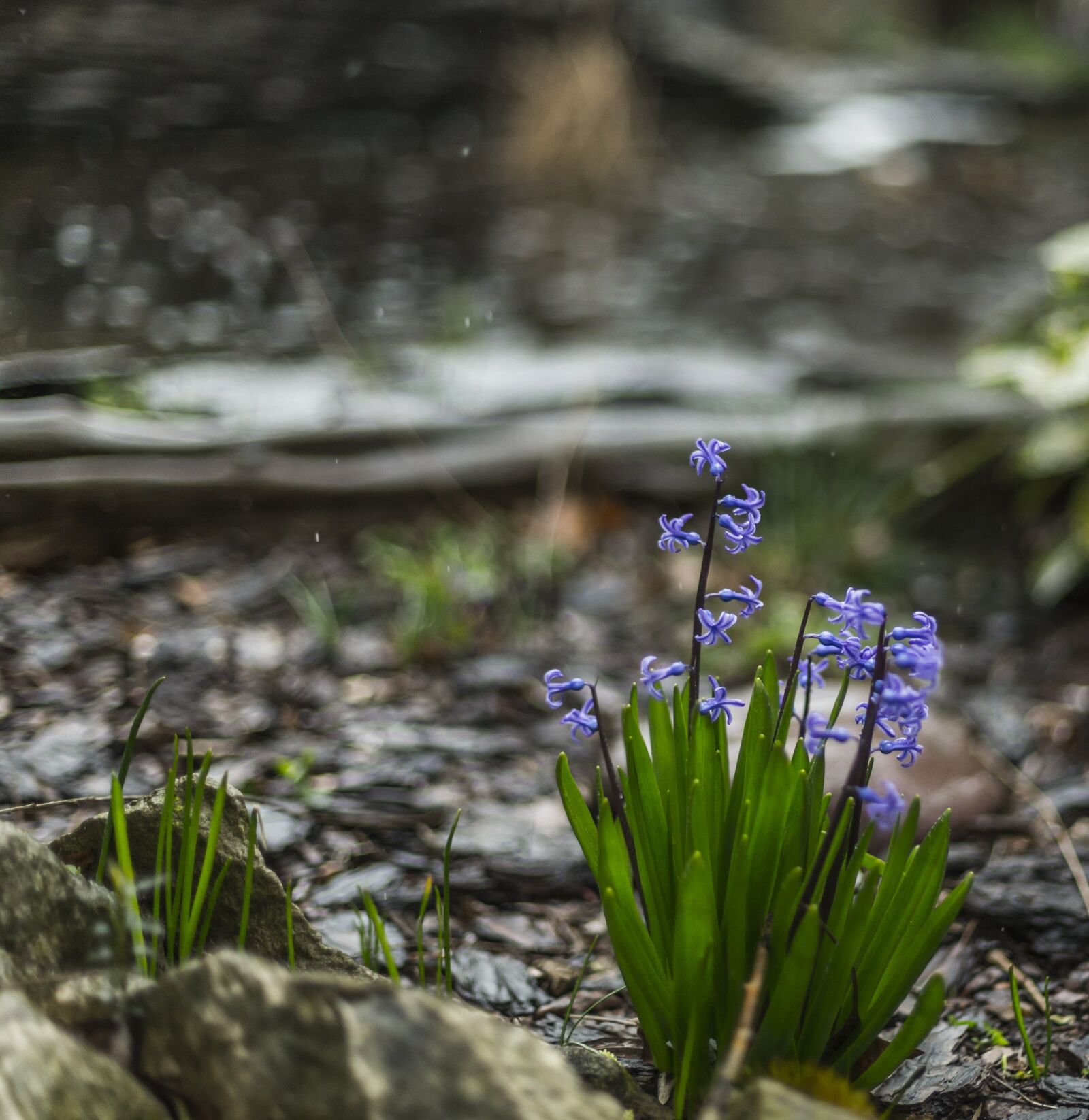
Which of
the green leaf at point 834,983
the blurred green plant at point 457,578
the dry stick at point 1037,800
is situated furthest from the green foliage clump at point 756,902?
the blurred green plant at point 457,578

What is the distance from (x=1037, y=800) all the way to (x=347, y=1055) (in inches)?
77.5

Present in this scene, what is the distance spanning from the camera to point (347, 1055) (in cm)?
92

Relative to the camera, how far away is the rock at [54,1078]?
0.91 meters

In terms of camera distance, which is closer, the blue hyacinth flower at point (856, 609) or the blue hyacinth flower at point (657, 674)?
the blue hyacinth flower at point (856, 609)

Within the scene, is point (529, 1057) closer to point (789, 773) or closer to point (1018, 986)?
point (789, 773)

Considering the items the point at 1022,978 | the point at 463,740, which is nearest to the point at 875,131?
the point at 463,740

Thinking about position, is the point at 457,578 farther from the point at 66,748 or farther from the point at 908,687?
the point at 908,687

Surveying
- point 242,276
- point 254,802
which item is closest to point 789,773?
point 254,802

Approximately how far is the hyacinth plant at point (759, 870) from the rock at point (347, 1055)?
230mm

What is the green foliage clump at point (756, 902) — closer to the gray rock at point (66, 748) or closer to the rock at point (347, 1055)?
the rock at point (347, 1055)

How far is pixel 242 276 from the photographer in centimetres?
484

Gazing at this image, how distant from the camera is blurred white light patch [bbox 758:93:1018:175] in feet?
30.3

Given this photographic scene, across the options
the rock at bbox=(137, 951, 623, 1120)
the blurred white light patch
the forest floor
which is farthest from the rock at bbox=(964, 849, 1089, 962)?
the blurred white light patch

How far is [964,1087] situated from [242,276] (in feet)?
14.4
